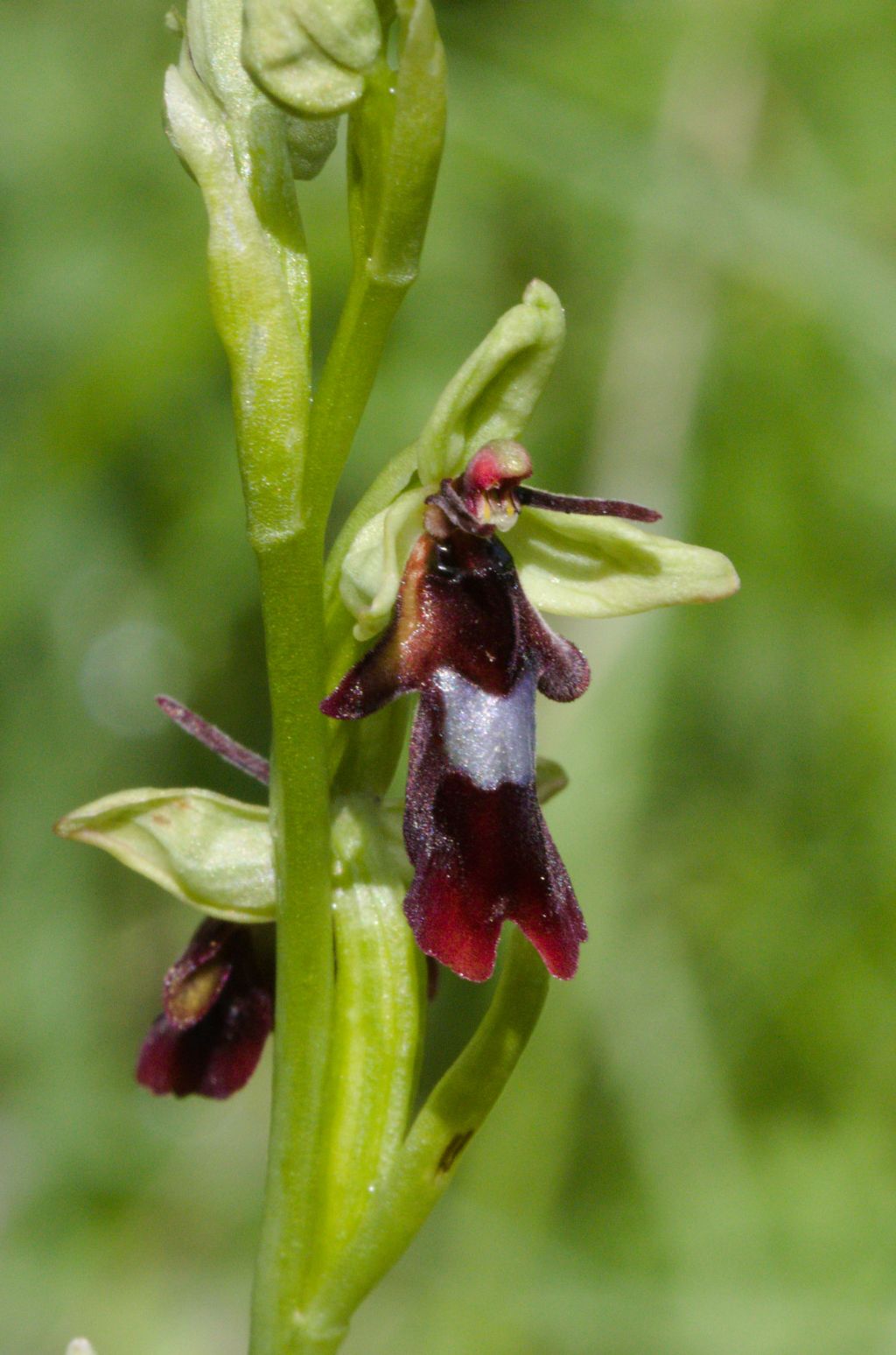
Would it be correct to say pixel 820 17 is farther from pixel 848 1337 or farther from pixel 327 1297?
pixel 327 1297

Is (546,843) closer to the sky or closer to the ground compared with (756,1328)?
closer to the sky

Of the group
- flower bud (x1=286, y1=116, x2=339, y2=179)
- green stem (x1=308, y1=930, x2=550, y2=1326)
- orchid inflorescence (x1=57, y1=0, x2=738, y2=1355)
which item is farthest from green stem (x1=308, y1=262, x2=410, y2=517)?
green stem (x1=308, y1=930, x2=550, y2=1326)

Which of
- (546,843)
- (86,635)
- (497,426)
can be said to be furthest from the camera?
(86,635)

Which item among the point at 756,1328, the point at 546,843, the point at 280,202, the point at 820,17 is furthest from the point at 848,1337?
the point at 820,17

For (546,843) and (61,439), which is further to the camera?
(61,439)

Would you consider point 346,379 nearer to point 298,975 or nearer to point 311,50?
point 311,50

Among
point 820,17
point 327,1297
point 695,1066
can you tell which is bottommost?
point 695,1066

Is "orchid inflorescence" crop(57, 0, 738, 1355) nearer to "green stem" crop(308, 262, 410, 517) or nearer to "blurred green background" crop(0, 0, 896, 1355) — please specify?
"green stem" crop(308, 262, 410, 517)

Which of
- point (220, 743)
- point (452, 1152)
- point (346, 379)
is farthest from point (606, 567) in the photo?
point (452, 1152)

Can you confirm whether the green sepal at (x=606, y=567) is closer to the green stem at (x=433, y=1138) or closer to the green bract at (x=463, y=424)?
the green bract at (x=463, y=424)
